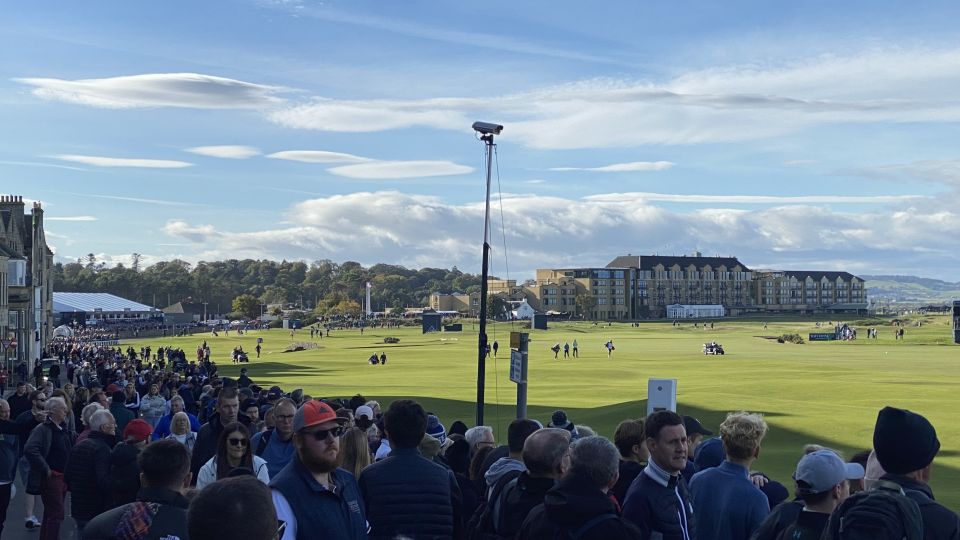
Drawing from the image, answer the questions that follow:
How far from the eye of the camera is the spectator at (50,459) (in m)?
12.9

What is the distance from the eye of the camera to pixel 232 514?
3.88 metres

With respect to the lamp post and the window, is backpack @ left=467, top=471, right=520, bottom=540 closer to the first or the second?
the lamp post

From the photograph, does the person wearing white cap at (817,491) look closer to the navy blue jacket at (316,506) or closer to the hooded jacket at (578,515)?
the hooded jacket at (578,515)

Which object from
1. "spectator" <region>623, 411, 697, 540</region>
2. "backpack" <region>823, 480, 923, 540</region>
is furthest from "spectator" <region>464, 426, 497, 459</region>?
"backpack" <region>823, 480, 923, 540</region>

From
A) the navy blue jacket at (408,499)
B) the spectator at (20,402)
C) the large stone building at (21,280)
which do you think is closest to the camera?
the navy blue jacket at (408,499)

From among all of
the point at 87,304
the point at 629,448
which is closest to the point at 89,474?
the point at 629,448

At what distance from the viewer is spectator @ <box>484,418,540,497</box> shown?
7598 mm

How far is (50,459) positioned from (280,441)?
13.9 ft

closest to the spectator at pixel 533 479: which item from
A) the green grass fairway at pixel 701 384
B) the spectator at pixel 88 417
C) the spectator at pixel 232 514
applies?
the spectator at pixel 232 514

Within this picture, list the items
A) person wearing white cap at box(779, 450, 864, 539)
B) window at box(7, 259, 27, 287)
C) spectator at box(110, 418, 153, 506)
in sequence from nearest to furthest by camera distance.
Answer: person wearing white cap at box(779, 450, 864, 539)
spectator at box(110, 418, 153, 506)
window at box(7, 259, 27, 287)

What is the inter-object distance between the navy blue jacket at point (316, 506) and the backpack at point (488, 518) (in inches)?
48.9

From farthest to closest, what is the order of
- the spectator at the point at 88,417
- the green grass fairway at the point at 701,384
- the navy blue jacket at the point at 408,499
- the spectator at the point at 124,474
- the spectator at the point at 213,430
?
the green grass fairway at the point at 701,384 → the spectator at the point at 88,417 → the spectator at the point at 213,430 → the spectator at the point at 124,474 → the navy blue jacket at the point at 408,499

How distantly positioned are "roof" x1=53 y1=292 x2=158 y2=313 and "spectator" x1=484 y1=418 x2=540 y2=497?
100 m

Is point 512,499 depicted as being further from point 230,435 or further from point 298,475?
point 230,435
